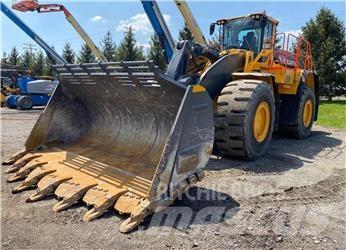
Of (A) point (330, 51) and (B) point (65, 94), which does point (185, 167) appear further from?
(A) point (330, 51)

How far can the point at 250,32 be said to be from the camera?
7312mm

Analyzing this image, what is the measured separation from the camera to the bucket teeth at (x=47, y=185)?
149 inches

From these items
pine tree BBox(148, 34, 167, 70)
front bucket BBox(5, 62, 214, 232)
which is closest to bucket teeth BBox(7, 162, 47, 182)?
front bucket BBox(5, 62, 214, 232)

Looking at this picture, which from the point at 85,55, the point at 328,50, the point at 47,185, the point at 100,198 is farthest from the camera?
the point at 85,55

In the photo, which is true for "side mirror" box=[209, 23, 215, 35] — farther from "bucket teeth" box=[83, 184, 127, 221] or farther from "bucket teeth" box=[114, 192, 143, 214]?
"bucket teeth" box=[114, 192, 143, 214]

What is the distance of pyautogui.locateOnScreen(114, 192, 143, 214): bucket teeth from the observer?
10.7ft

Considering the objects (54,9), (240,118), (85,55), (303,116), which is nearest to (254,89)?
(240,118)

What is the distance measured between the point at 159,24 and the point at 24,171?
579 cm

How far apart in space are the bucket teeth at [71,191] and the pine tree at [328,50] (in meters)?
22.1

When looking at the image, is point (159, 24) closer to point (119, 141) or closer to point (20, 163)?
point (119, 141)

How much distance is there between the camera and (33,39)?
17469 millimetres

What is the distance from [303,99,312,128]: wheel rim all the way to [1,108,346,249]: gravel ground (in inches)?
153

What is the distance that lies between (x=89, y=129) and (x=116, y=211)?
101 inches

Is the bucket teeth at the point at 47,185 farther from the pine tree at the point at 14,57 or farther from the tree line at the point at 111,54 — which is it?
the pine tree at the point at 14,57
